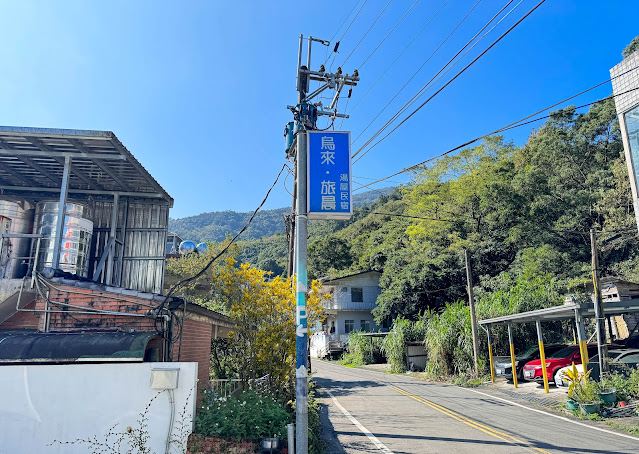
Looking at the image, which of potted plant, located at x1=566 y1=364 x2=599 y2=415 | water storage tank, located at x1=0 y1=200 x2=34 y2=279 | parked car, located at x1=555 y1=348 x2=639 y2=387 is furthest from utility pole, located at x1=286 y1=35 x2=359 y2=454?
parked car, located at x1=555 y1=348 x2=639 y2=387

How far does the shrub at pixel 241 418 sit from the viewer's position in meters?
6.71

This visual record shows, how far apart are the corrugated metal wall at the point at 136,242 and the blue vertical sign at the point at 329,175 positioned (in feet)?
21.2

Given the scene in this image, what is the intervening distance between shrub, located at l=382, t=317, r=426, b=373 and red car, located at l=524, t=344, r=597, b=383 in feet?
32.7

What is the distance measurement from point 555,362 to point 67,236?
17205mm

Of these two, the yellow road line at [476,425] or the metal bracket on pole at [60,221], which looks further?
the yellow road line at [476,425]

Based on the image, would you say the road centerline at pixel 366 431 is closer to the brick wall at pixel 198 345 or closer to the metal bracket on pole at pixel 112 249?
the brick wall at pixel 198 345

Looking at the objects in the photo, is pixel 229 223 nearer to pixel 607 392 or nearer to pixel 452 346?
pixel 452 346

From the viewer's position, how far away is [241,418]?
277 inches

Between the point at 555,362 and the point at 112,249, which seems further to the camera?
the point at 555,362

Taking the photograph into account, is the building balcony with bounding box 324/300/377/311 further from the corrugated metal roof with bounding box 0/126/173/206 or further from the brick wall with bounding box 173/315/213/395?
the brick wall with bounding box 173/315/213/395

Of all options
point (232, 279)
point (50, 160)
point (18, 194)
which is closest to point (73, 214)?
point (50, 160)

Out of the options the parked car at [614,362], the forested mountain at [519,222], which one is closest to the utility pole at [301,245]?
the parked car at [614,362]

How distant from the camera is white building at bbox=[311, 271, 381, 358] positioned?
152ft

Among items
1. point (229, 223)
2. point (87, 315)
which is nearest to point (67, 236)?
point (87, 315)
